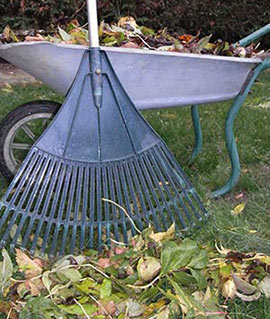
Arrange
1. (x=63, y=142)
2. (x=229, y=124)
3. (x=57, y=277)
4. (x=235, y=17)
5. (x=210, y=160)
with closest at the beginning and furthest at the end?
(x=57, y=277) → (x=63, y=142) → (x=229, y=124) → (x=210, y=160) → (x=235, y=17)

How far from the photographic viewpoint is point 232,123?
2.35 meters

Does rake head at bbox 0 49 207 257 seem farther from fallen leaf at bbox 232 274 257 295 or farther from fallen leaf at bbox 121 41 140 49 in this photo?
fallen leaf at bbox 232 274 257 295

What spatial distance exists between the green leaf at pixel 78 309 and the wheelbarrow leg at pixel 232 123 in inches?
39.6

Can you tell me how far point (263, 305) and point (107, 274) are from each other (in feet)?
1.60

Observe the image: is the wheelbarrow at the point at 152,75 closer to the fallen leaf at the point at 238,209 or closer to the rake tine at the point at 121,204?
the fallen leaf at the point at 238,209

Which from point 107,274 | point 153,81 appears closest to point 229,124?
point 153,81

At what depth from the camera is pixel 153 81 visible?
7.21 ft

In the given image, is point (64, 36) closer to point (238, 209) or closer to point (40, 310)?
point (238, 209)

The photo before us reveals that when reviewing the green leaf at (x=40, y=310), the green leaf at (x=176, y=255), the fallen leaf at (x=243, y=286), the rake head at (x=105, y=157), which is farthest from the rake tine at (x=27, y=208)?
the fallen leaf at (x=243, y=286)

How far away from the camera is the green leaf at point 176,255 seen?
1.68 metres

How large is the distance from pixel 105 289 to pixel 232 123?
101 centimetres

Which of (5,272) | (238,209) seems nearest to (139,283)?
(5,272)

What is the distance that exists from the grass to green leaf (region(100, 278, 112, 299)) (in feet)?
1.23

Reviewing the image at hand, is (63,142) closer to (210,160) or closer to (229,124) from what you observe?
(229,124)
